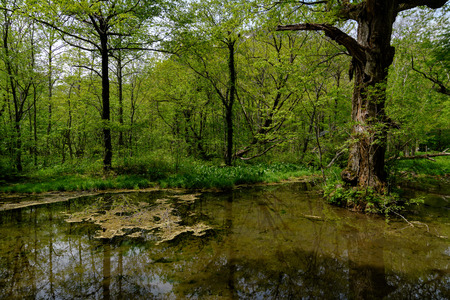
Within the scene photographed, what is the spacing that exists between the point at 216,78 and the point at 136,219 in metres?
11.8

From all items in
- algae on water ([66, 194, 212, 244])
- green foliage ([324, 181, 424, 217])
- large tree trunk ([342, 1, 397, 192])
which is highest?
large tree trunk ([342, 1, 397, 192])

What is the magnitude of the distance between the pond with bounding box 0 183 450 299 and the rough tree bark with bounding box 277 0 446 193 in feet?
4.53

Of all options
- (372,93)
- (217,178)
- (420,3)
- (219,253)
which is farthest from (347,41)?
(217,178)

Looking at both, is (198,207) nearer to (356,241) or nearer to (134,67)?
(356,241)

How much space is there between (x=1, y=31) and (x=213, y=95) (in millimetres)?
12563

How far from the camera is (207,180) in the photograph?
976 cm

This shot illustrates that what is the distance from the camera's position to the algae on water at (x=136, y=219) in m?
4.64

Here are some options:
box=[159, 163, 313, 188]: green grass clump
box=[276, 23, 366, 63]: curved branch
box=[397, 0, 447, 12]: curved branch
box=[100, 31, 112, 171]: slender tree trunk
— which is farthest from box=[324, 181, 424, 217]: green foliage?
box=[100, 31, 112, 171]: slender tree trunk

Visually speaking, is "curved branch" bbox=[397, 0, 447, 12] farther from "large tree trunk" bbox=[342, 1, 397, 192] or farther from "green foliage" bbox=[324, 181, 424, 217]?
"green foliage" bbox=[324, 181, 424, 217]

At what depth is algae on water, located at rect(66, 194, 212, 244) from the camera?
4.64 meters

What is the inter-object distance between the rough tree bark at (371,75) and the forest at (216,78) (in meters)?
0.03

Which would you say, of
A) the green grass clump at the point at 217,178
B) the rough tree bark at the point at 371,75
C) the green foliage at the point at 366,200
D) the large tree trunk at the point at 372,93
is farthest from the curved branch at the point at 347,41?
the green grass clump at the point at 217,178

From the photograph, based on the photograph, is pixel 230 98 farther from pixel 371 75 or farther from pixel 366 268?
pixel 366 268

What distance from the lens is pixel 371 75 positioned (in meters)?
6.01
